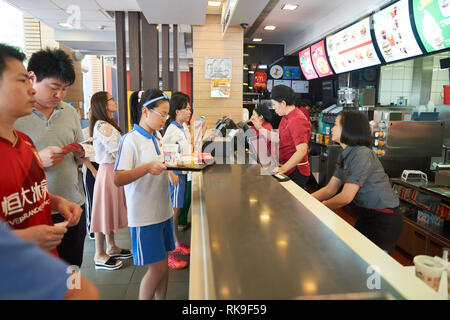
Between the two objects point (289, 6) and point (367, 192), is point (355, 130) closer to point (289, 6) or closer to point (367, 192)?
point (367, 192)

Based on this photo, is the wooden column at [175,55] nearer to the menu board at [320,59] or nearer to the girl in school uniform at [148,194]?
the menu board at [320,59]

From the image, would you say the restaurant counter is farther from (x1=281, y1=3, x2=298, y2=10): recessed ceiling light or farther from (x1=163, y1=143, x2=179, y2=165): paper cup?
(x1=281, y1=3, x2=298, y2=10): recessed ceiling light

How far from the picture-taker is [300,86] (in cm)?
823

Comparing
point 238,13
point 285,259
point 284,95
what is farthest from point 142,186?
point 238,13

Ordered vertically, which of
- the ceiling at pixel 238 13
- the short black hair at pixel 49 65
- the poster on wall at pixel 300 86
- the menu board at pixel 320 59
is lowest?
the short black hair at pixel 49 65

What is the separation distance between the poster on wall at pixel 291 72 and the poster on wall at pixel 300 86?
5.6 inches

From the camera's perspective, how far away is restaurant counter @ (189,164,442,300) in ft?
2.70

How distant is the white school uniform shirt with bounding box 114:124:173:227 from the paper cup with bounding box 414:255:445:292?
1331 millimetres

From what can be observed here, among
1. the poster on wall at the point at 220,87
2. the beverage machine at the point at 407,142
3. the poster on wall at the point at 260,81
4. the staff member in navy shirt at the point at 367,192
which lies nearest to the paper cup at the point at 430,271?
the staff member in navy shirt at the point at 367,192

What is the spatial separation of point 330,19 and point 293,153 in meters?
3.73

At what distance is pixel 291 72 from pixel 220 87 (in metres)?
3.48

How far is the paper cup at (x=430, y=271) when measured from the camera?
1044mm

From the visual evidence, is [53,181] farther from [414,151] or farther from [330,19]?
[330,19]

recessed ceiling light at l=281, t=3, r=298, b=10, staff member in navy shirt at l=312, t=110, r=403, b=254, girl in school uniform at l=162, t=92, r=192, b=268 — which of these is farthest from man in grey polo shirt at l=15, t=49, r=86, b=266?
recessed ceiling light at l=281, t=3, r=298, b=10
